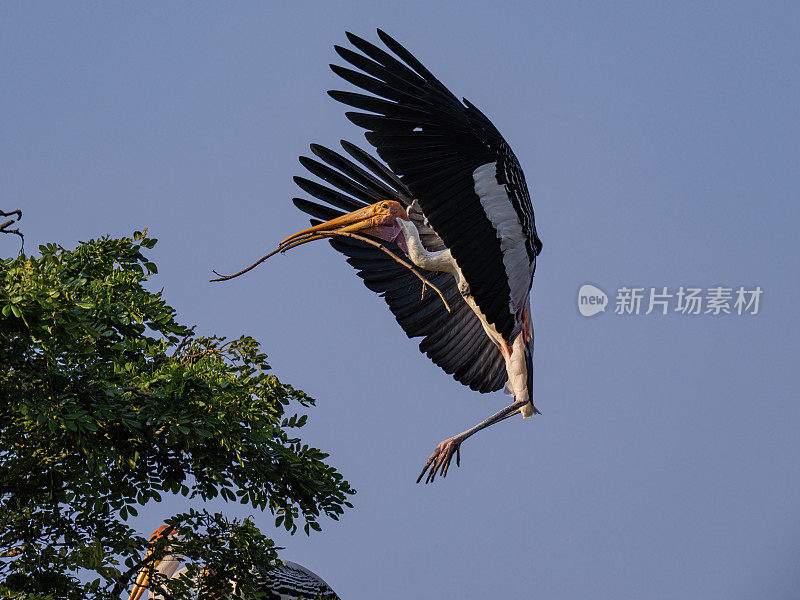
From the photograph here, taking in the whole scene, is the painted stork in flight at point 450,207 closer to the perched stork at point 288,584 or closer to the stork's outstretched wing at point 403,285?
the stork's outstretched wing at point 403,285

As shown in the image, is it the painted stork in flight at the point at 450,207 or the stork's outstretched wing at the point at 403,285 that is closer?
the painted stork in flight at the point at 450,207

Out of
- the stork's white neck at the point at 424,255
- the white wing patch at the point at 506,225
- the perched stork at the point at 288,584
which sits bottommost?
the perched stork at the point at 288,584

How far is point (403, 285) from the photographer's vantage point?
8.29m

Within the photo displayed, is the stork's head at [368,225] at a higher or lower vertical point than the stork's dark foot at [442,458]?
higher

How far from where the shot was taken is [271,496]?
7.57 m

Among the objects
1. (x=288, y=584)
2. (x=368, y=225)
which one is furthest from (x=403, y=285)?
(x=288, y=584)

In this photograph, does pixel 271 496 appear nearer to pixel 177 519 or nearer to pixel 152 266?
pixel 177 519

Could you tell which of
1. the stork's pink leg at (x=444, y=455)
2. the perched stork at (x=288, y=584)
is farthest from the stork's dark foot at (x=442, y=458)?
the perched stork at (x=288, y=584)

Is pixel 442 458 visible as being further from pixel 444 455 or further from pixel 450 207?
pixel 450 207

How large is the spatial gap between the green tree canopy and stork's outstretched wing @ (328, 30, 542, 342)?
1.85 metres

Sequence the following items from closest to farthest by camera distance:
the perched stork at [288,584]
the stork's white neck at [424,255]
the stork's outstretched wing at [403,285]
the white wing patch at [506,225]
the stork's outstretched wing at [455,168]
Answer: the stork's outstretched wing at [455,168]
the white wing patch at [506,225]
the stork's white neck at [424,255]
the stork's outstretched wing at [403,285]
the perched stork at [288,584]

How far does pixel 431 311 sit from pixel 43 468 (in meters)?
3.08

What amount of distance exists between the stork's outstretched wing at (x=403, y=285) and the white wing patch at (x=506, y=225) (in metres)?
1.05

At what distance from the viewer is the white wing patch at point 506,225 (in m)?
6.75
